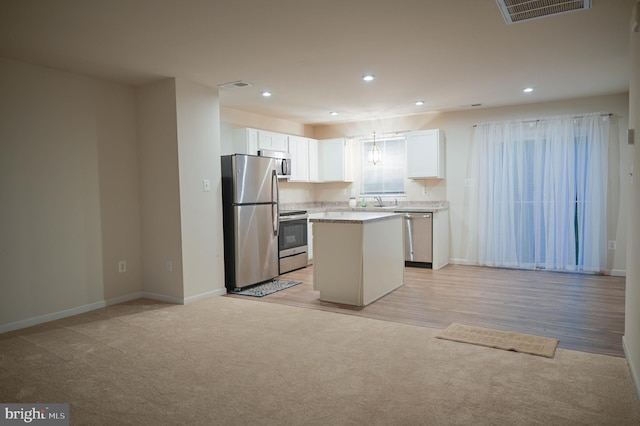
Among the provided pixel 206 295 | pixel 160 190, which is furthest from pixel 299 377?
pixel 160 190

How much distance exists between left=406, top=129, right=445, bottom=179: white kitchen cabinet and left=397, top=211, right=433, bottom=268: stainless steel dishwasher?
740 millimetres

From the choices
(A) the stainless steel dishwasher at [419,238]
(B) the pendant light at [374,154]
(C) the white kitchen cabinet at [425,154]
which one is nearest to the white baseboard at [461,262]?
(A) the stainless steel dishwasher at [419,238]

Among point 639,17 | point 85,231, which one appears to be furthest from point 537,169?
point 85,231

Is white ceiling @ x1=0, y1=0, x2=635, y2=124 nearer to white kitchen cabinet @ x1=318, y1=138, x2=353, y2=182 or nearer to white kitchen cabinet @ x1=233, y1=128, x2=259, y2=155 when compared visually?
white kitchen cabinet @ x1=233, y1=128, x2=259, y2=155

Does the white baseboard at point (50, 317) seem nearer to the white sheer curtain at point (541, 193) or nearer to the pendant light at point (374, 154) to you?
the pendant light at point (374, 154)

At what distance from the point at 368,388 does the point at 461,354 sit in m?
0.88

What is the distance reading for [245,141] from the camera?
5988mm

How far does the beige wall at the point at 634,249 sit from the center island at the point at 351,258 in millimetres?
2223

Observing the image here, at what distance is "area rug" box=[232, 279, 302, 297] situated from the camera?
496 cm

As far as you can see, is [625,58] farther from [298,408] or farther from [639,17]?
[298,408]

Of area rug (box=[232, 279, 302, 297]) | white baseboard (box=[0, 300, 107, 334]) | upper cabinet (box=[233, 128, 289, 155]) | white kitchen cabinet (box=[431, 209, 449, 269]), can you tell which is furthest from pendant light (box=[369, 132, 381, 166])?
A: white baseboard (box=[0, 300, 107, 334])

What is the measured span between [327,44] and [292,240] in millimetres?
3349

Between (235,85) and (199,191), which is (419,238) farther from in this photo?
(235,85)

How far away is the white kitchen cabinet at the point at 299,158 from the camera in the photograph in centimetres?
695
